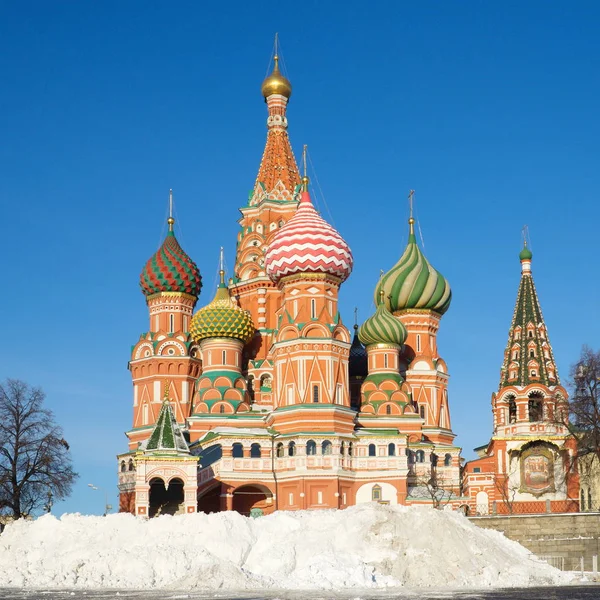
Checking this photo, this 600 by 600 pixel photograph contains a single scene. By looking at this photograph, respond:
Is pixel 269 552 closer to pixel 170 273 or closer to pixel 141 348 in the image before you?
pixel 141 348

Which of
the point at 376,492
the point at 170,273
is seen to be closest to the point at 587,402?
the point at 376,492

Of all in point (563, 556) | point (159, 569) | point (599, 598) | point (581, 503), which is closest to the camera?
point (599, 598)

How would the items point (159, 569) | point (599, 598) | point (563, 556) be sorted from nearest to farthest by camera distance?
point (599, 598), point (159, 569), point (563, 556)

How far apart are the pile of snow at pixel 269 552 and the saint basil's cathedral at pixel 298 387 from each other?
Answer: 9999 millimetres

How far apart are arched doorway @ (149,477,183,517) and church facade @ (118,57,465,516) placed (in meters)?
0.09

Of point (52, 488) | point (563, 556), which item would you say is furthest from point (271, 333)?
point (563, 556)

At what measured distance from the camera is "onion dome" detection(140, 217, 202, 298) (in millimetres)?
60625

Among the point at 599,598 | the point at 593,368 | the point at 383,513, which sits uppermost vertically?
the point at 593,368

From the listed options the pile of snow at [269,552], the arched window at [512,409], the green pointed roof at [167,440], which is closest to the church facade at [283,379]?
the green pointed roof at [167,440]

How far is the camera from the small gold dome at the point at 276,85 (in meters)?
65.6

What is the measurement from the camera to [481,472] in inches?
2327

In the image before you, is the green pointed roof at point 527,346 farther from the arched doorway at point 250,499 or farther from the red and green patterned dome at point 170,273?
the red and green patterned dome at point 170,273

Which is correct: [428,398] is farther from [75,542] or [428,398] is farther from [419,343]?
[75,542]

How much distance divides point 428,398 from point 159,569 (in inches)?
1143
